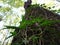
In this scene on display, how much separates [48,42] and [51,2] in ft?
7.21

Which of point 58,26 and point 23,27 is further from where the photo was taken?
point 58,26

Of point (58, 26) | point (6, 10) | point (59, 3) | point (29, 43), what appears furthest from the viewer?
point (6, 10)

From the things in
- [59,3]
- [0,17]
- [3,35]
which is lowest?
[3,35]

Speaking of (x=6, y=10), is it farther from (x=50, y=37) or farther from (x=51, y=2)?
(x=50, y=37)

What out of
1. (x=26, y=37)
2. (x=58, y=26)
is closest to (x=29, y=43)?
(x=26, y=37)

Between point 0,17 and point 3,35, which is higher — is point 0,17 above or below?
above

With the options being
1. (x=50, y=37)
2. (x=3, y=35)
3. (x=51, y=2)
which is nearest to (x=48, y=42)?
(x=50, y=37)

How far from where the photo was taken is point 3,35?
2623 millimetres

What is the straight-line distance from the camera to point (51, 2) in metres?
3.13

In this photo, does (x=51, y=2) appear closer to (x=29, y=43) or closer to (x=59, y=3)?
(x=59, y=3)

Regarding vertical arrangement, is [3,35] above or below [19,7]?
below

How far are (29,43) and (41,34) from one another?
9 centimetres

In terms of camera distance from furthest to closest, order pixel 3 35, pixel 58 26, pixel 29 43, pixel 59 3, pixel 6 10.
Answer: pixel 6 10 < pixel 59 3 < pixel 3 35 < pixel 58 26 < pixel 29 43

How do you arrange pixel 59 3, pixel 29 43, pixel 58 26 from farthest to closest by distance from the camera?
1. pixel 59 3
2. pixel 58 26
3. pixel 29 43
